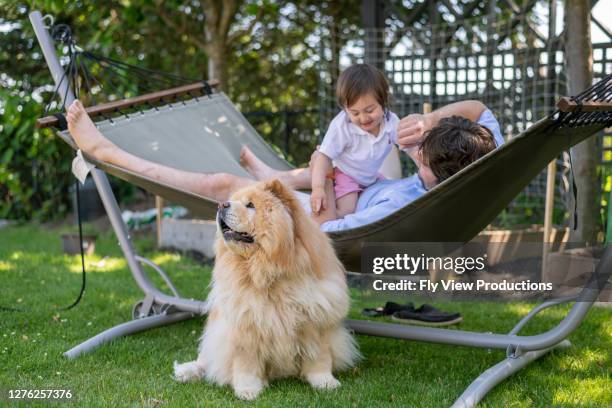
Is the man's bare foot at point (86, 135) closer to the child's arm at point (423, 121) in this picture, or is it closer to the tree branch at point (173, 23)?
the child's arm at point (423, 121)

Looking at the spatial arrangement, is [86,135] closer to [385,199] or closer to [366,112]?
[366,112]

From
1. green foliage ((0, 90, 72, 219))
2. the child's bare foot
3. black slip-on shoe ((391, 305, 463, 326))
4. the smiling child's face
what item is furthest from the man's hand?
green foliage ((0, 90, 72, 219))

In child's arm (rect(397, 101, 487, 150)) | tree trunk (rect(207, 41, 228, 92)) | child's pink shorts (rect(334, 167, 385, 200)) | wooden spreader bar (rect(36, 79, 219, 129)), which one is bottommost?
child's pink shorts (rect(334, 167, 385, 200))

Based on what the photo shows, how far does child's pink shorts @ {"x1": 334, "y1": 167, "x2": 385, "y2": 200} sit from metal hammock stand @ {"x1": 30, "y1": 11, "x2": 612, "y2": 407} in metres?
0.33

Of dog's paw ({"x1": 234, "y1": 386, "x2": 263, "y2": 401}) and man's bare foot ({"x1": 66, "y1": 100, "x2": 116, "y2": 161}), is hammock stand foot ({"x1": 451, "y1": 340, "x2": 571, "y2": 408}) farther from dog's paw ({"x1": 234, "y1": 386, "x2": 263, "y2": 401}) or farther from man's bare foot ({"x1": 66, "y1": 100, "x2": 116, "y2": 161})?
man's bare foot ({"x1": 66, "y1": 100, "x2": 116, "y2": 161})

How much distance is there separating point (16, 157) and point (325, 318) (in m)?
5.24

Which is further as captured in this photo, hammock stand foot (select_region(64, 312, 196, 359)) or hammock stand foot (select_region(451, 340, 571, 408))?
hammock stand foot (select_region(64, 312, 196, 359))

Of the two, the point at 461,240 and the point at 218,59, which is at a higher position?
the point at 218,59

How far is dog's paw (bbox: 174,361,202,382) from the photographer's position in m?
2.37

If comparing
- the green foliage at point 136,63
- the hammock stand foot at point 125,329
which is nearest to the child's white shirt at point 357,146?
the hammock stand foot at point 125,329

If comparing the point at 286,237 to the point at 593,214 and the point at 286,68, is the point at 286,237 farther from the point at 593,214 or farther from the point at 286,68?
the point at 286,68

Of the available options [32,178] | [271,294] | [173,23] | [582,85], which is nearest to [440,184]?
[271,294]

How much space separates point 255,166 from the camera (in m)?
3.30

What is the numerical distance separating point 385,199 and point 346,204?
24 centimetres
